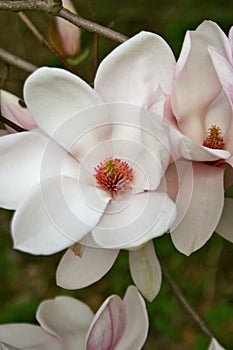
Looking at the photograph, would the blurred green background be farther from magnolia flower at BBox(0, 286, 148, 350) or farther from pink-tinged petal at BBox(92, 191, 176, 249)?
pink-tinged petal at BBox(92, 191, 176, 249)

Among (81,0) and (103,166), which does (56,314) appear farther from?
(81,0)

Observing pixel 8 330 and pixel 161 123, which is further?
pixel 8 330

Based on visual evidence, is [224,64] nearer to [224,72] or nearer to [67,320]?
[224,72]

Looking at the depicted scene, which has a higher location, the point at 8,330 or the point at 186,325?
the point at 8,330

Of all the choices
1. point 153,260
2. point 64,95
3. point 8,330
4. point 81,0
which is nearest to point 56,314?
point 8,330

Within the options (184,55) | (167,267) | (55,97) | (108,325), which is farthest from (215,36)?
(167,267)

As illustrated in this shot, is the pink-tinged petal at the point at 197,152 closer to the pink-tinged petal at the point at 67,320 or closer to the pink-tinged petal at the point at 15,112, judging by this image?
the pink-tinged petal at the point at 15,112

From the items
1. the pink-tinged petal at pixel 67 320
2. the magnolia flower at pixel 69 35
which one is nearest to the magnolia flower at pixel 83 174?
the pink-tinged petal at pixel 67 320
